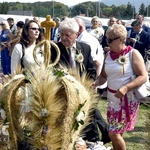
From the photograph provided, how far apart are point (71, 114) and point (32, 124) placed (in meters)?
0.23

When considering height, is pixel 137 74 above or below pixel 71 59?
below

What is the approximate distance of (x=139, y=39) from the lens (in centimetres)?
857

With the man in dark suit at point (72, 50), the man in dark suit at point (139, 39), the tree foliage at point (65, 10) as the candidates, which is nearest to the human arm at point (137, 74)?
the man in dark suit at point (72, 50)

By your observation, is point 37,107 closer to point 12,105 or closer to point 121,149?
point 12,105

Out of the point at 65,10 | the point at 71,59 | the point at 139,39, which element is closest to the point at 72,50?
the point at 71,59

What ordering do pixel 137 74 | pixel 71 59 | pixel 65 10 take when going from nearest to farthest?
pixel 137 74 → pixel 71 59 → pixel 65 10

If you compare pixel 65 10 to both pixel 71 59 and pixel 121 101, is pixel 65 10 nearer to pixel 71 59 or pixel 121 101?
pixel 71 59

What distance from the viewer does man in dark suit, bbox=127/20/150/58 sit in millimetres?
8430

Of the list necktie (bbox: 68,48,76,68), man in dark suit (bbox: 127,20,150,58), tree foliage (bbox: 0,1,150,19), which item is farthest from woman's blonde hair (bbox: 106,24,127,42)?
tree foliage (bbox: 0,1,150,19)

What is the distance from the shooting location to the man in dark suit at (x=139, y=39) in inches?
332

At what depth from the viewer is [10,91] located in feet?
7.34

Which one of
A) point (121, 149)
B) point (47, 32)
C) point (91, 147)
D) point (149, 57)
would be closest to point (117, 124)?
point (121, 149)

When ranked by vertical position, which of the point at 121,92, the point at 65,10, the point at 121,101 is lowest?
the point at 121,101

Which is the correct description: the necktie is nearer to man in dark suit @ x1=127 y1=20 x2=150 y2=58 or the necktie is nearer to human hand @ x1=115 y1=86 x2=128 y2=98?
human hand @ x1=115 y1=86 x2=128 y2=98
